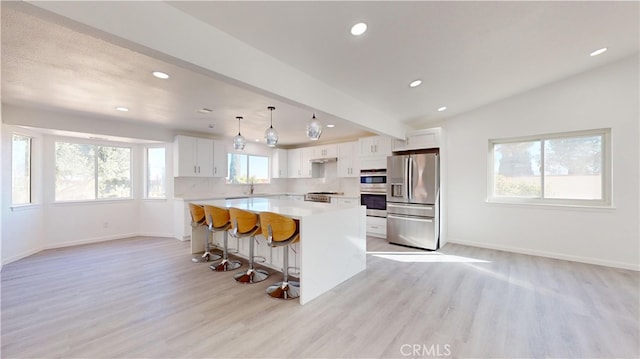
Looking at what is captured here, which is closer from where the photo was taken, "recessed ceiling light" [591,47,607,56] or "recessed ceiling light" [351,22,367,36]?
"recessed ceiling light" [351,22,367,36]

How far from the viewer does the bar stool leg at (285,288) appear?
2791 millimetres

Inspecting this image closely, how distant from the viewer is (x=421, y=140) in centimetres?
490

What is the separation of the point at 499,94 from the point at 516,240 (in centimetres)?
259

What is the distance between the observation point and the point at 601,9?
2.35 meters

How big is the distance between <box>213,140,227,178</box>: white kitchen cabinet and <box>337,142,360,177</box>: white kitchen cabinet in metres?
2.85

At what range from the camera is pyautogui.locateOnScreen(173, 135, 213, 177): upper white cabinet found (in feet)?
17.9

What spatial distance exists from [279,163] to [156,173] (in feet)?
10.1

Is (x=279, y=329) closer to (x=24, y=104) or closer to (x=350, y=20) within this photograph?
(x=350, y=20)

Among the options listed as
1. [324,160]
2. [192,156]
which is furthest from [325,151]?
[192,156]

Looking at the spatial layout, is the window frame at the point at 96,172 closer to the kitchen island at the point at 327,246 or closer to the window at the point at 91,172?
the window at the point at 91,172

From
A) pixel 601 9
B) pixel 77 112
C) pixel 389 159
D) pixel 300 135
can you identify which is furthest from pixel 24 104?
pixel 601 9

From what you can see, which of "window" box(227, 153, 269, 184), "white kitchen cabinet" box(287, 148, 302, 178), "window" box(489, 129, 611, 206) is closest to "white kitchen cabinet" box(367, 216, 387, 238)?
"window" box(489, 129, 611, 206)

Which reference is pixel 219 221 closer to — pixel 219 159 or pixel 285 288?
pixel 285 288

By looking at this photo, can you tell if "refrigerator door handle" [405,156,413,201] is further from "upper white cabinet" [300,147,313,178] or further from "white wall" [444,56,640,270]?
"upper white cabinet" [300,147,313,178]
